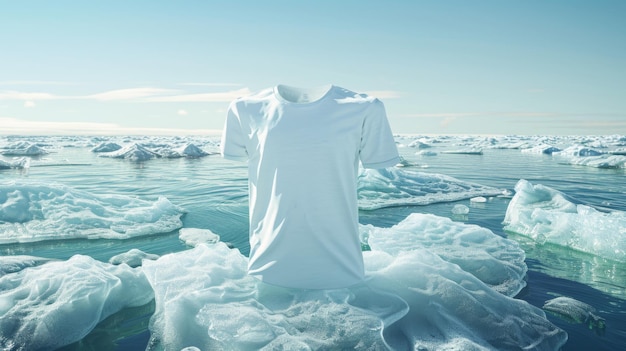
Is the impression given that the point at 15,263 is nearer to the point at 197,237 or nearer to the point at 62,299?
the point at 62,299

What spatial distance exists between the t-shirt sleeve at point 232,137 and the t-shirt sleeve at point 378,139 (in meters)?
0.68

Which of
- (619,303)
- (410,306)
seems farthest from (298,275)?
(619,303)

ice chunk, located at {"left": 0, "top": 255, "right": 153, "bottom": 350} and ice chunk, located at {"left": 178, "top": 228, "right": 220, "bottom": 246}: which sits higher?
ice chunk, located at {"left": 0, "top": 255, "right": 153, "bottom": 350}

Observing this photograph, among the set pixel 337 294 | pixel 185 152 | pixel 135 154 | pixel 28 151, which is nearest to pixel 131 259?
pixel 337 294

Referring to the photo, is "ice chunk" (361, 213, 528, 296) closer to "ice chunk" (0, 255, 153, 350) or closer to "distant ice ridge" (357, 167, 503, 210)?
"ice chunk" (0, 255, 153, 350)

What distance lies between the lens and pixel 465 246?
3.98 m

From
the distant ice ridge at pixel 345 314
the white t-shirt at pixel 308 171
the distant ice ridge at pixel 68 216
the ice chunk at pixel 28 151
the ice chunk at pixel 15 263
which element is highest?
the white t-shirt at pixel 308 171

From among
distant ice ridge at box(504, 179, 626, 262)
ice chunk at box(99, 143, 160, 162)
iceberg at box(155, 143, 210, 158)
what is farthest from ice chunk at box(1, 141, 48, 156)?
distant ice ridge at box(504, 179, 626, 262)

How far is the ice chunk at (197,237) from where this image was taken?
15.5ft

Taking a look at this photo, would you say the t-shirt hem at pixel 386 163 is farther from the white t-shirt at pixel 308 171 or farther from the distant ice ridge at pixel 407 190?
the distant ice ridge at pixel 407 190

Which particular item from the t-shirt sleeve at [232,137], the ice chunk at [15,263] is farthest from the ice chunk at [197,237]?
the t-shirt sleeve at [232,137]

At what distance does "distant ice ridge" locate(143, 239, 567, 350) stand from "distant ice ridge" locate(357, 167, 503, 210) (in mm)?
5580

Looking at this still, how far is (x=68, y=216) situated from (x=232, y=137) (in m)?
5.16

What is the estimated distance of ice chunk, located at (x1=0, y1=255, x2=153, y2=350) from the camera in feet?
6.59
